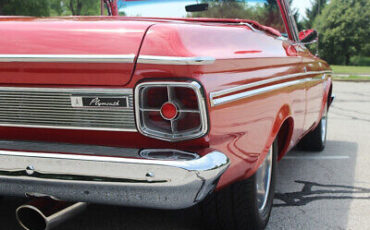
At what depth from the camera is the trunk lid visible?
6.34 ft

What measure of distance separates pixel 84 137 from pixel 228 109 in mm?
641

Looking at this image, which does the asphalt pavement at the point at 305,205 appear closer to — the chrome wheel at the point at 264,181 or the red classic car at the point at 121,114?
the chrome wheel at the point at 264,181

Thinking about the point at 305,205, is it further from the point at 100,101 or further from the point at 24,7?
the point at 24,7

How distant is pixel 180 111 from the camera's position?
6.38 feet

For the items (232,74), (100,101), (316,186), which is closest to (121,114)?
(100,101)

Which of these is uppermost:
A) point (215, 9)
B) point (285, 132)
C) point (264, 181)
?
point (215, 9)

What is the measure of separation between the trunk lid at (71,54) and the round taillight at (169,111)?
0.19m

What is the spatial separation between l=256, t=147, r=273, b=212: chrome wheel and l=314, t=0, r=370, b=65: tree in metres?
58.2

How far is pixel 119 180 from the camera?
6.04 ft

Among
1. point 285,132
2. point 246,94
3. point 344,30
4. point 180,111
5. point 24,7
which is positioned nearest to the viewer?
point 180,111

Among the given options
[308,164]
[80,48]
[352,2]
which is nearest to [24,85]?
[80,48]

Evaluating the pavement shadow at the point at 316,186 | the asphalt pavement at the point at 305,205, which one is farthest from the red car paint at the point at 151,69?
the pavement shadow at the point at 316,186

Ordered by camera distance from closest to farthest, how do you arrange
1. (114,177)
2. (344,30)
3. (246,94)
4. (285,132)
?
(114,177)
(246,94)
(285,132)
(344,30)

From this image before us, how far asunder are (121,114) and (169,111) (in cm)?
20
